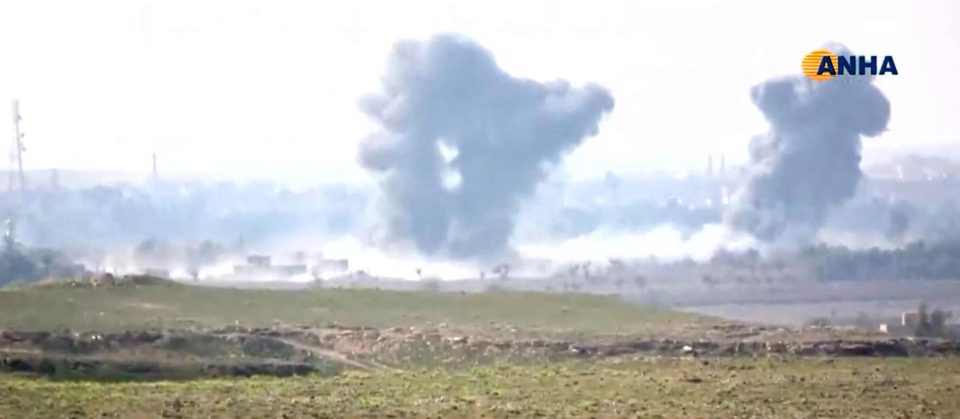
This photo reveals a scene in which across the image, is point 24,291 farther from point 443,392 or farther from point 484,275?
point 484,275

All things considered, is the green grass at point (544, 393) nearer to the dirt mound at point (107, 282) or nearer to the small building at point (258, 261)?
the dirt mound at point (107, 282)

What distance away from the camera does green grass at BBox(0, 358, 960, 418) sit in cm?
5781

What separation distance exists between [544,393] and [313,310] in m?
42.3

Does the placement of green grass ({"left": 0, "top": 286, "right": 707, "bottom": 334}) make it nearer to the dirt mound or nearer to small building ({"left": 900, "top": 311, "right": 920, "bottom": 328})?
the dirt mound

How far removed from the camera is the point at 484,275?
180875 mm

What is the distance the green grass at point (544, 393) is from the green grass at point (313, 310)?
20178 mm

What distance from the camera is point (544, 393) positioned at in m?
64.1

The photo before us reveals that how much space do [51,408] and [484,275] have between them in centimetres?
12440

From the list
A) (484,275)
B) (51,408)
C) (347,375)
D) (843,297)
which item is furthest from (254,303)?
(843,297)

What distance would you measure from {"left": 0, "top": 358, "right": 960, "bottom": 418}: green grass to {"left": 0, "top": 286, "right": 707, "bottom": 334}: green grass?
66.2 feet

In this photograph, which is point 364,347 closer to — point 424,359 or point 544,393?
point 424,359

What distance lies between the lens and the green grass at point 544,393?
57812 mm

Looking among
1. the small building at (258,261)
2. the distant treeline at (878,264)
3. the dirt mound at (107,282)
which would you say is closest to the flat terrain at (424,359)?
the dirt mound at (107,282)

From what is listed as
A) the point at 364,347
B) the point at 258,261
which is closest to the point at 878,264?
the point at 258,261
